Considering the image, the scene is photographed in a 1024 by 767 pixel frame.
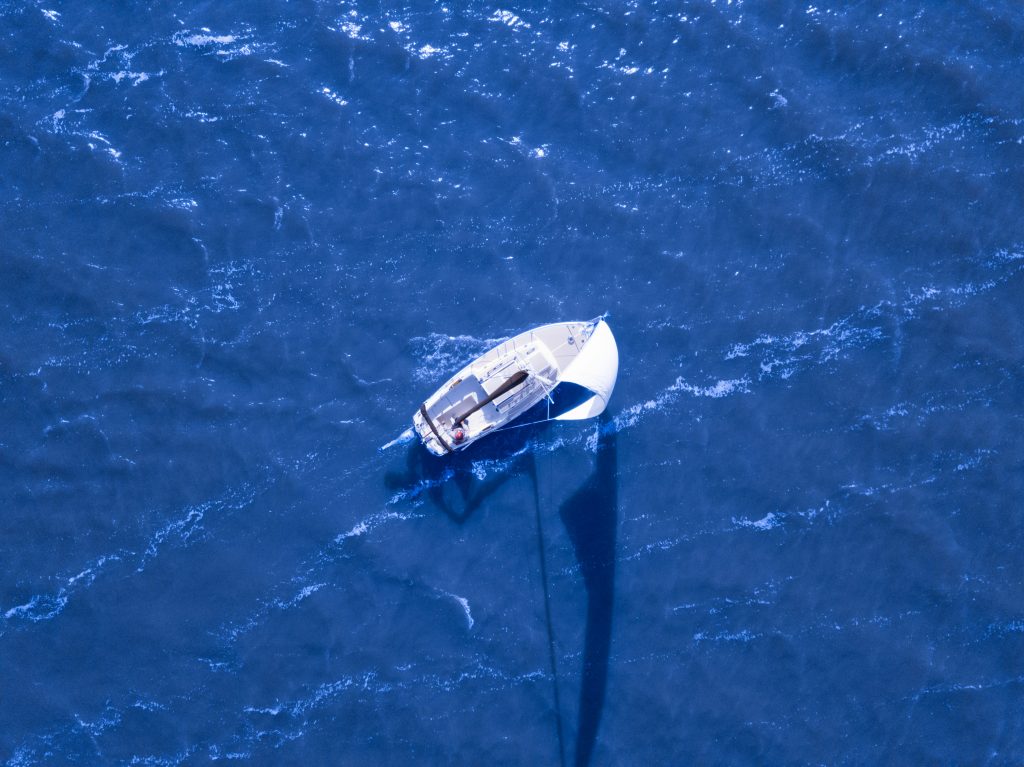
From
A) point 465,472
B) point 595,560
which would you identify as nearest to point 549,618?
point 595,560

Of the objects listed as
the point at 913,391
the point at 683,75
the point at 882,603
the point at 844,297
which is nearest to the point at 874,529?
the point at 882,603

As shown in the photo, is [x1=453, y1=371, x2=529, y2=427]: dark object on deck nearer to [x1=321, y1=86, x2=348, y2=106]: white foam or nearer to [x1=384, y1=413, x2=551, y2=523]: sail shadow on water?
[x1=384, y1=413, x2=551, y2=523]: sail shadow on water

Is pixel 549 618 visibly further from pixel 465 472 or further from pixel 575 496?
pixel 465 472

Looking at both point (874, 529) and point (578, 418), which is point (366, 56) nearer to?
point (578, 418)

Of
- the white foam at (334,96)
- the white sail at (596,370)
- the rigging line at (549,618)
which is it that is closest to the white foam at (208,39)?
the white foam at (334,96)

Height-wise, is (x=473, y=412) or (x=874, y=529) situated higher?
(x=473, y=412)
